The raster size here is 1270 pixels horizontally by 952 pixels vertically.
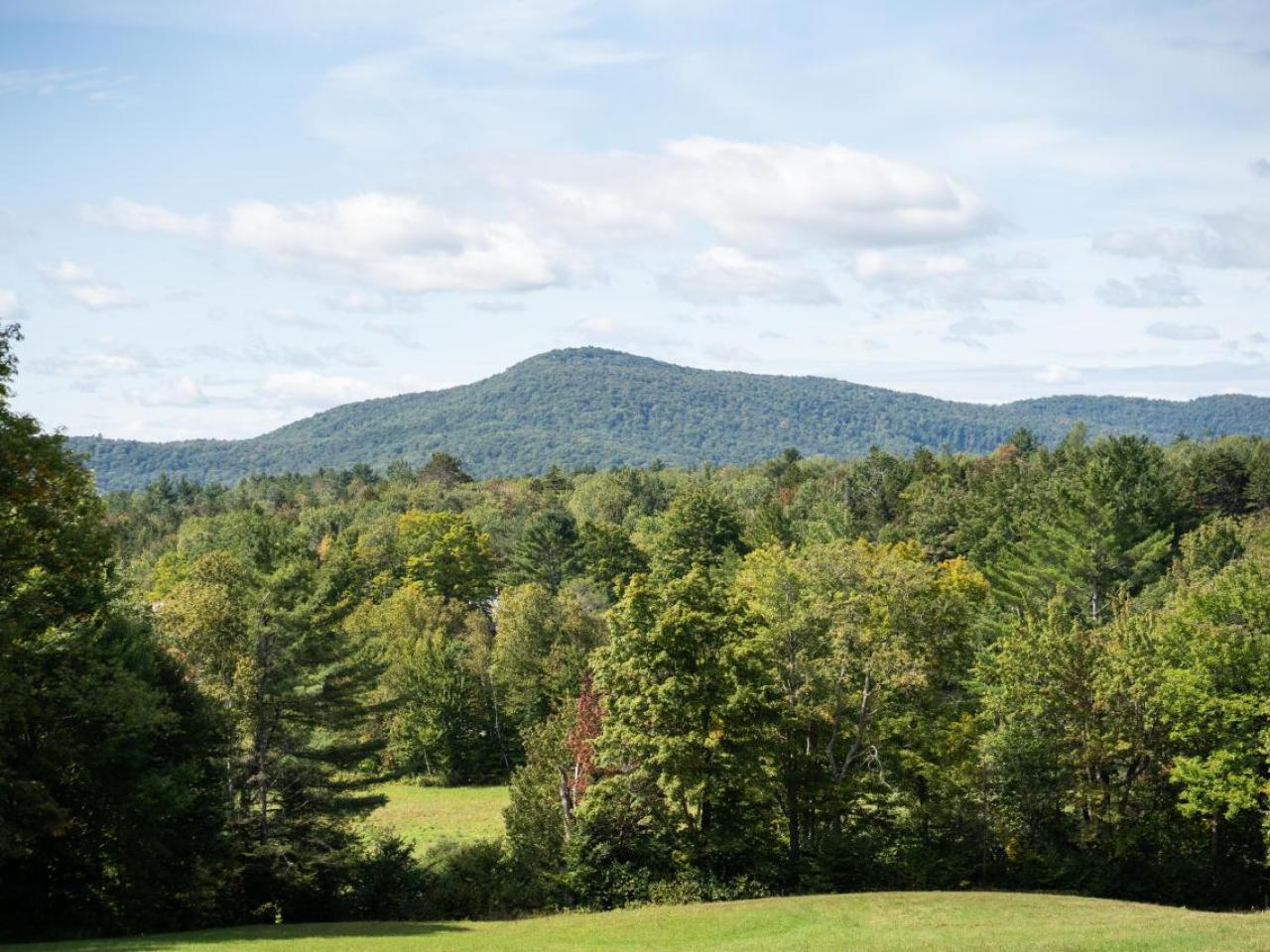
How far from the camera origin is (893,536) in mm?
96688

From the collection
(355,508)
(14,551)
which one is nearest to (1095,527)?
(14,551)

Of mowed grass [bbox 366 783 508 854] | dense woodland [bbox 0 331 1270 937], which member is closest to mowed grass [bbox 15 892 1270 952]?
dense woodland [bbox 0 331 1270 937]

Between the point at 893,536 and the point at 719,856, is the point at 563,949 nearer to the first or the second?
the point at 719,856

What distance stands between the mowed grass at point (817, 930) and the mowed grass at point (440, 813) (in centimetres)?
1480

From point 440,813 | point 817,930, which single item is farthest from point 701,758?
point 440,813

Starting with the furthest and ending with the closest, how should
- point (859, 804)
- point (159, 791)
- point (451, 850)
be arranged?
point (859, 804) < point (451, 850) < point (159, 791)

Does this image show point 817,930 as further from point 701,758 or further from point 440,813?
point 440,813

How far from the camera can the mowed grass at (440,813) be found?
157 feet

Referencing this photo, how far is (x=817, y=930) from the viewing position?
27.2m

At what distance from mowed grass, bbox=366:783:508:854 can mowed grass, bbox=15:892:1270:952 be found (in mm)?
14797

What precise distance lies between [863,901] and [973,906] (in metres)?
3.02

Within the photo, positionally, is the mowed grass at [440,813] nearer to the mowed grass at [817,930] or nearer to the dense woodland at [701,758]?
the dense woodland at [701,758]

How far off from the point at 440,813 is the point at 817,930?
3165cm

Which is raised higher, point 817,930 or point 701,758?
point 701,758
